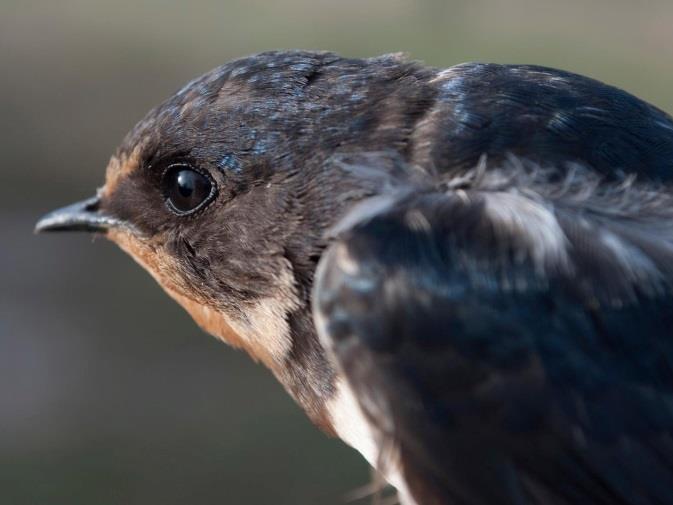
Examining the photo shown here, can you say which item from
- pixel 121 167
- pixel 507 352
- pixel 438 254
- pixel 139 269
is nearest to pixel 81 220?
pixel 121 167

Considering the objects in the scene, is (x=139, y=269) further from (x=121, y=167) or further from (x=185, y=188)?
(x=185, y=188)

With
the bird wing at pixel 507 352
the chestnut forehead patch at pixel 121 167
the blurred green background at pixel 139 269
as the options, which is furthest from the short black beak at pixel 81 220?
the blurred green background at pixel 139 269

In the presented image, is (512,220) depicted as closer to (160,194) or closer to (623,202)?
(623,202)

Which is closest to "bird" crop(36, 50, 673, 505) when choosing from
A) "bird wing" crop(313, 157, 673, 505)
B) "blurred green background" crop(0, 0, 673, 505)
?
"bird wing" crop(313, 157, 673, 505)

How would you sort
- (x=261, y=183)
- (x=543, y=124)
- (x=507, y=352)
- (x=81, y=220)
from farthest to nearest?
(x=81, y=220)
(x=261, y=183)
(x=543, y=124)
(x=507, y=352)

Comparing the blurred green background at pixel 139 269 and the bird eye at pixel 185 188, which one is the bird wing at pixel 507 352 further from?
the blurred green background at pixel 139 269

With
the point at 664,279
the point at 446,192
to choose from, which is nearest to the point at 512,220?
the point at 446,192
